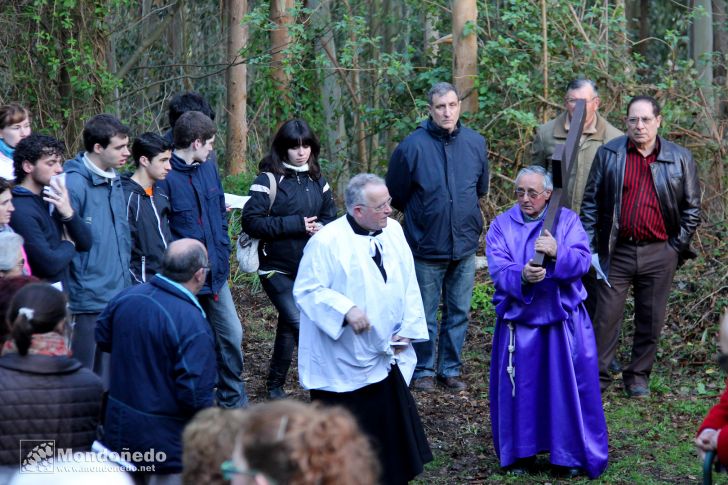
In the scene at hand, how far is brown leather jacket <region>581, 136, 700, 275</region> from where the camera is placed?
7.89 metres

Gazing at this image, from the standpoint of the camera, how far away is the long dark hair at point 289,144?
299 inches

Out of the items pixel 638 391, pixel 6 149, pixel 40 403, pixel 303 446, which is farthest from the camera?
pixel 638 391

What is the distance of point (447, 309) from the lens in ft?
28.0

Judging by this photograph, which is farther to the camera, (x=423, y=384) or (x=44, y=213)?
(x=423, y=384)

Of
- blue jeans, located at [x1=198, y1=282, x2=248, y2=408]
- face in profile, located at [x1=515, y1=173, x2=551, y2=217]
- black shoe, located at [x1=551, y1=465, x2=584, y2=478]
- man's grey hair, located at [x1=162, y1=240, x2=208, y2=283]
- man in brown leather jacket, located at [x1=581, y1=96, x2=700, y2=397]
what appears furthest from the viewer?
man in brown leather jacket, located at [x1=581, y1=96, x2=700, y2=397]

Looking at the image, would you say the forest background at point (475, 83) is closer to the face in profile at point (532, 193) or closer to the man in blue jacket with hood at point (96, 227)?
the face in profile at point (532, 193)

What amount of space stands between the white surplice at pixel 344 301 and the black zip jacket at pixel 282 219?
5.53ft

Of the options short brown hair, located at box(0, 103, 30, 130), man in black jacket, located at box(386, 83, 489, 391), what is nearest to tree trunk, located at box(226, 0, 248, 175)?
man in black jacket, located at box(386, 83, 489, 391)

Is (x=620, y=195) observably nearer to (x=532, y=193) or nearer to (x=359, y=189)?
(x=532, y=193)

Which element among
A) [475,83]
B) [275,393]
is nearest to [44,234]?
[275,393]

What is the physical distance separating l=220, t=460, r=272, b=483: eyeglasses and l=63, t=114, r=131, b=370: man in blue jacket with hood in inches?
136

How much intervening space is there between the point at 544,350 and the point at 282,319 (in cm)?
218

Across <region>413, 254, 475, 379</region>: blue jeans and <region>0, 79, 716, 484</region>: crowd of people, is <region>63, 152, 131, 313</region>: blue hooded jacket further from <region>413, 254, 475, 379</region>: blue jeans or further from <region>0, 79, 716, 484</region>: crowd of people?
<region>413, 254, 475, 379</region>: blue jeans

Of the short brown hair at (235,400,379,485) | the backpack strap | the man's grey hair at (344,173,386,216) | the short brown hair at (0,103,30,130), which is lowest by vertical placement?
the short brown hair at (235,400,379,485)
